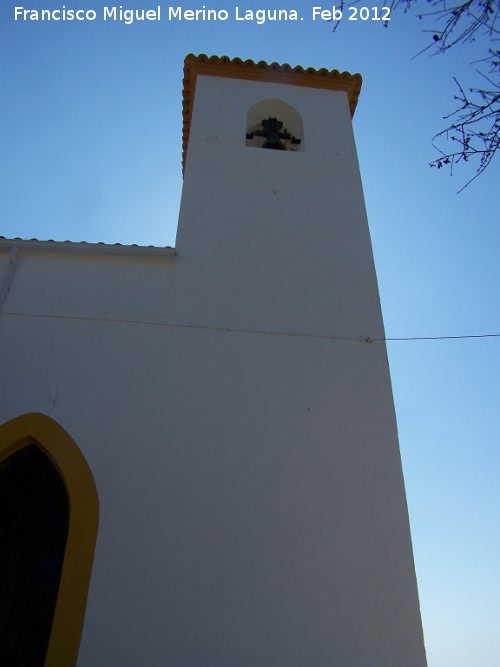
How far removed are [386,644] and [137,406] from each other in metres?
2.32

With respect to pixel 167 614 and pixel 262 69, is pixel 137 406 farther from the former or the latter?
pixel 262 69

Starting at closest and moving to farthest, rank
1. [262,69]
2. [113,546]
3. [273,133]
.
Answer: [113,546] → [273,133] → [262,69]

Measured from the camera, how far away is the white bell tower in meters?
3.26

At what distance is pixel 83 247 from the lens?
15.7 feet

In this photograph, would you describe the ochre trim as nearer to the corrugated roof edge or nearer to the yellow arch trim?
the corrugated roof edge

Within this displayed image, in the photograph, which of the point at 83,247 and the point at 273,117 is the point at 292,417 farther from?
the point at 273,117

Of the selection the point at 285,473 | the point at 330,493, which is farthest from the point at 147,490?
the point at 330,493

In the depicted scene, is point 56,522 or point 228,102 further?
point 228,102

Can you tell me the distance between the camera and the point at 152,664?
304cm

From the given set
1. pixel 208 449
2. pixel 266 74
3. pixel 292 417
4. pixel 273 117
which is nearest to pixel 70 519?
pixel 208 449

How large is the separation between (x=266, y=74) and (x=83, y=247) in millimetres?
4155

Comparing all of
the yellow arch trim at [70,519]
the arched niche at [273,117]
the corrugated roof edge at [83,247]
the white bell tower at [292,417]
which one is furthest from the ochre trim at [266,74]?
the yellow arch trim at [70,519]

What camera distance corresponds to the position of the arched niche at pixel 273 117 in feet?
22.3

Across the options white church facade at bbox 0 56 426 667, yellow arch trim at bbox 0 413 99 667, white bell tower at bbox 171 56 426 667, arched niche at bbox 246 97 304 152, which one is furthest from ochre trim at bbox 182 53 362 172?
yellow arch trim at bbox 0 413 99 667
